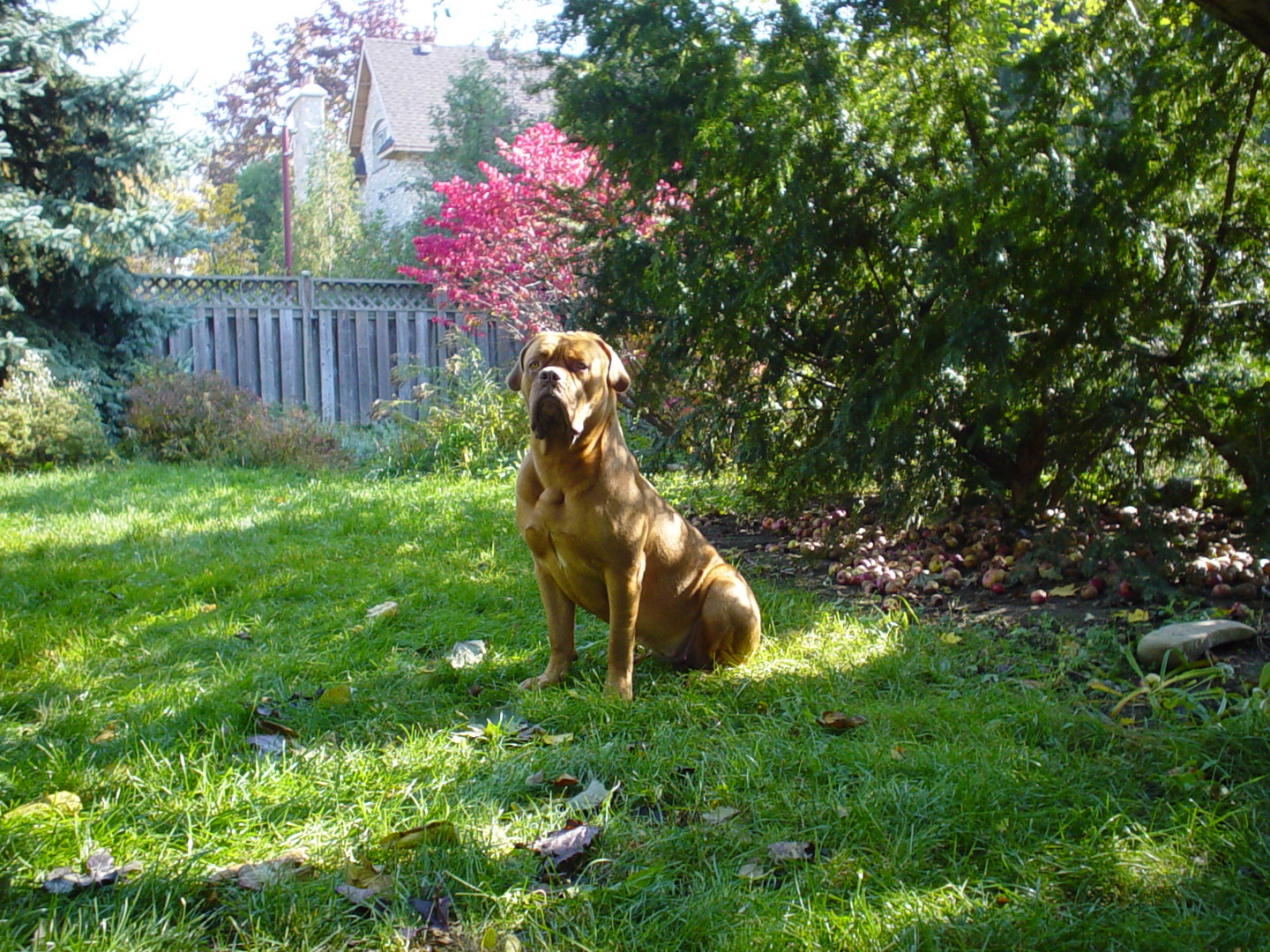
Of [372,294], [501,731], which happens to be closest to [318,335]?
[372,294]

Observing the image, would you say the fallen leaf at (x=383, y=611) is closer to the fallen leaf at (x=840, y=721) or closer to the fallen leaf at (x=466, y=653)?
the fallen leaf at (x=466, y=653)

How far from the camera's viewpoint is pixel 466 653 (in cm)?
416

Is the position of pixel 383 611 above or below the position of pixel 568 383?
below

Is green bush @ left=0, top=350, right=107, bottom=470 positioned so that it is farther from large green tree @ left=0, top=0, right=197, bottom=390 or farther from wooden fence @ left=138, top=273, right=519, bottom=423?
wooden fence @ left=138, top=273, right=519, bottom=423

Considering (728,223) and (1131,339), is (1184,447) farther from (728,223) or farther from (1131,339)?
(728,223)

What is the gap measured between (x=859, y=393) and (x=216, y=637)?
3.40 metres

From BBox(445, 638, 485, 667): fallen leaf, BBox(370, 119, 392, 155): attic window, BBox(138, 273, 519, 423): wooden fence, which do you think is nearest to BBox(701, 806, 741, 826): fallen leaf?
BBox(445, 638, 485, 667): fallen leaf

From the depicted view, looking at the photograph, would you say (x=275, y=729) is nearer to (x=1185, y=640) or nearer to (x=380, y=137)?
(x=1185, y=640)

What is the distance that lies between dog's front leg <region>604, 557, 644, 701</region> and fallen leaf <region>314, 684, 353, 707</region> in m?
0.95

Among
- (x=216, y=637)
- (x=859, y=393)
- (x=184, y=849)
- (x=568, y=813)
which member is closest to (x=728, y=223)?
(x=859, y=393)

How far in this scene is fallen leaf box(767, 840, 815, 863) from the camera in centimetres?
245

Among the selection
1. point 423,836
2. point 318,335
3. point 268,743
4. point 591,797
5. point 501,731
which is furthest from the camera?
point 318,335

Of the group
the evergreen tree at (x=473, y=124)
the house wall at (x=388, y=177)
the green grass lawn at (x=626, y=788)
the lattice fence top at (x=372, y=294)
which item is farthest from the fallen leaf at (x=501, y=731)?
the house wall at (x=388, y=177)

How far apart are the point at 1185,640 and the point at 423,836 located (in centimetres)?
294
